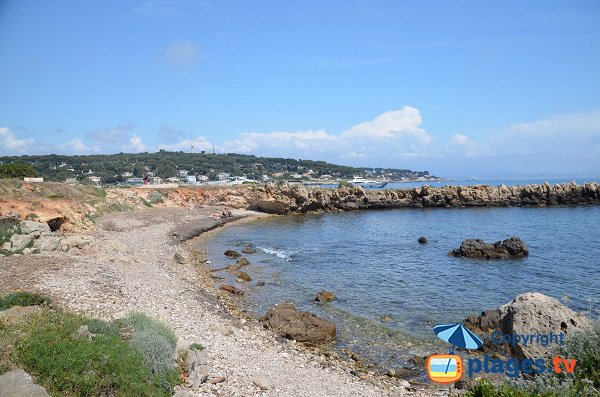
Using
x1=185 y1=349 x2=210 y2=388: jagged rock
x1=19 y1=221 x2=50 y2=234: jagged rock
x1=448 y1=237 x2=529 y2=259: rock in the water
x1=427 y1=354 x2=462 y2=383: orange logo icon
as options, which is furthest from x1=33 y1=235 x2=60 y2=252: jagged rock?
x1=448 y1=237 x2=529 y2=259: rock in the water

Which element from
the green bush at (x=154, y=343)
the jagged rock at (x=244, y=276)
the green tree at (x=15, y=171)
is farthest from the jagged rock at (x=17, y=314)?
the green tree at (x=15, y=171)

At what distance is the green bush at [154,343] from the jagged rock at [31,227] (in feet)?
52.5

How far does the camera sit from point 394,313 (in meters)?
17.4

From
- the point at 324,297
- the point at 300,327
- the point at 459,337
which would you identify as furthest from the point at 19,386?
the point at 324,297

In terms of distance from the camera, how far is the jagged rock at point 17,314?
9.11 metres

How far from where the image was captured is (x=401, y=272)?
25219mm

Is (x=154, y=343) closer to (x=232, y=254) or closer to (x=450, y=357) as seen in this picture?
(x=450, y=357)

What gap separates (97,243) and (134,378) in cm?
1884

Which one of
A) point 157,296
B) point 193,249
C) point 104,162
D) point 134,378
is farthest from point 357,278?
point 104,162

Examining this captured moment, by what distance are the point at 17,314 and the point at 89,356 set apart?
3.71 m

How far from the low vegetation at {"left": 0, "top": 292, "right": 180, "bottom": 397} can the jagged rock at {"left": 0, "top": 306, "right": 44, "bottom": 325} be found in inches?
10.2

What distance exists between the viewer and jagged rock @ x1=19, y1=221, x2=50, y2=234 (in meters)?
22.2

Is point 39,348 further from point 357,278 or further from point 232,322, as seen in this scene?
point 357,278

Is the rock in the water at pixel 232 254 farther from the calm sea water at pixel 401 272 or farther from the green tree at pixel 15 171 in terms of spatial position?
the green tree at pixel 15 171
